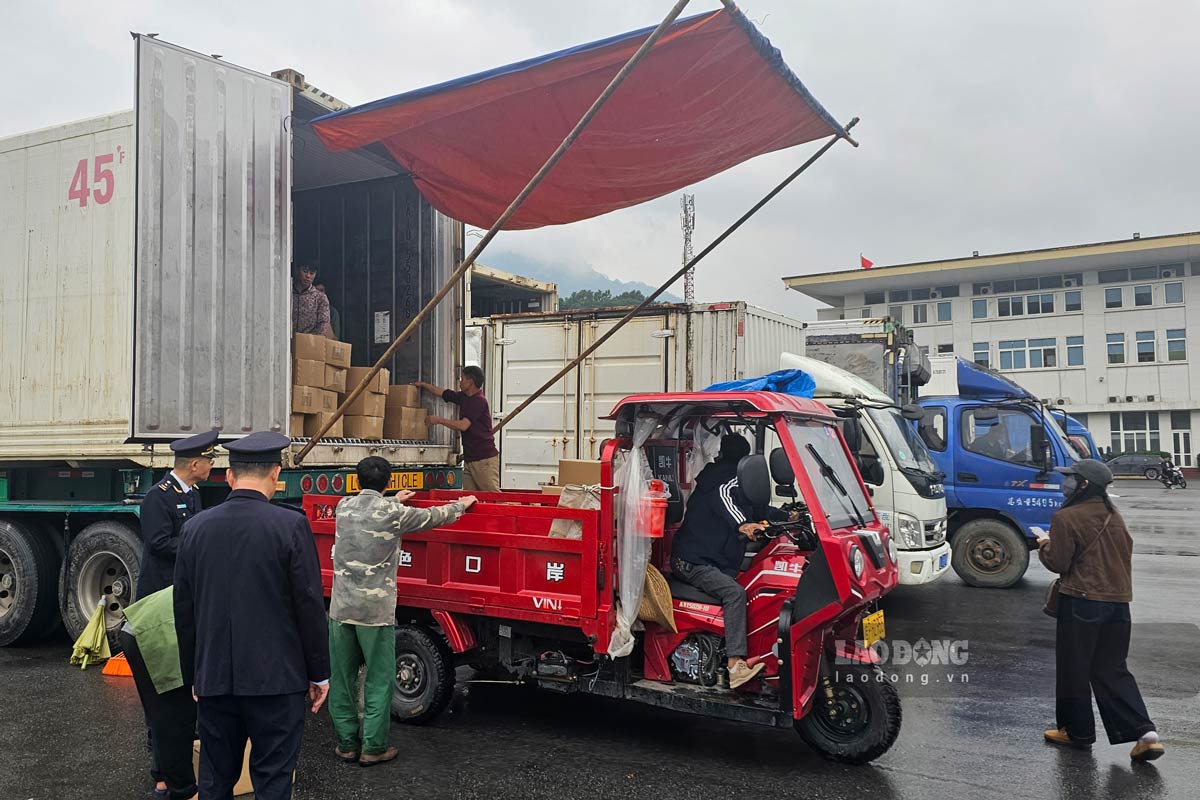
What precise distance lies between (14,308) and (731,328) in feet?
22.1

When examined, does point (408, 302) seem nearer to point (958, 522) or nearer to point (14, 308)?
point (14, 308)

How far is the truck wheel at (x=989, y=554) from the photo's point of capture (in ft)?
34.2

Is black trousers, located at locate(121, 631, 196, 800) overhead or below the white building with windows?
below

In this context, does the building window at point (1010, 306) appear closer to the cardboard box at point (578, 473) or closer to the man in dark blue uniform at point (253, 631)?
the cardboard box at point (578, 473)

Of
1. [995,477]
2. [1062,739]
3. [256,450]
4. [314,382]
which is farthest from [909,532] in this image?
[256,450]

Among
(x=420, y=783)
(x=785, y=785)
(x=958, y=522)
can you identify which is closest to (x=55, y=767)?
(x=420, y=783)

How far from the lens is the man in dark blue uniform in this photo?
3191mm

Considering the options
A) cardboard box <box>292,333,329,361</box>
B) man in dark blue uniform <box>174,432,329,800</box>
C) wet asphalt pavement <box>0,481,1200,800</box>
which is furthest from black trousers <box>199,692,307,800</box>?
cardboard box <box>292,333,329,361</box>

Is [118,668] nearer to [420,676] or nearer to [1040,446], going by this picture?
[420,676]

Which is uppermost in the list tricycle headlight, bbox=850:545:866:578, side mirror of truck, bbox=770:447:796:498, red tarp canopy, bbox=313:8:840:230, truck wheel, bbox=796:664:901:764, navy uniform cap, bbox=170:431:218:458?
red tarp canopy, bbox=313:8:840:230

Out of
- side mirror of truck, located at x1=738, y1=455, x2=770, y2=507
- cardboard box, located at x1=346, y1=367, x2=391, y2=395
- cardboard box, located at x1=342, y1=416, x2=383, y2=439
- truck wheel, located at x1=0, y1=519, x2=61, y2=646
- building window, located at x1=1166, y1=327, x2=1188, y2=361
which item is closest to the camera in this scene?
side mirror of truck, located at x1=738, y1=455, x2=770, y2=507

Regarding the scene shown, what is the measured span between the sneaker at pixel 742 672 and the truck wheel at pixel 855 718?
386 mm

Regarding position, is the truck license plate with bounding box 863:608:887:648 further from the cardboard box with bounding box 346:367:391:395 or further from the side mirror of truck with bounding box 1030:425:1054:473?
the side mirror of truck with bounding box 1030:425:1054:473

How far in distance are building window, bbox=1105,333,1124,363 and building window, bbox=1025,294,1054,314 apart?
120 inches
